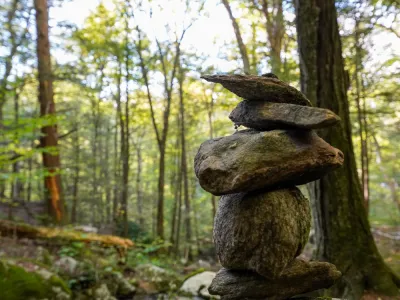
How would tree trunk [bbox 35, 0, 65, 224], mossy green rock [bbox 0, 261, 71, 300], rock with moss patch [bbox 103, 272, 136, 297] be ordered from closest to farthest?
1. mossy green rock [bbox 0, 261, 71, 300]
2. rock with moss patch [bbox 103, 272, 136, 297]
3. tree trunk [bbox 35, 0, 65, 224]

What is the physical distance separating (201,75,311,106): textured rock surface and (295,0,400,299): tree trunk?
114 inches

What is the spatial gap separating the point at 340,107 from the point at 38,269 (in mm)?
6667

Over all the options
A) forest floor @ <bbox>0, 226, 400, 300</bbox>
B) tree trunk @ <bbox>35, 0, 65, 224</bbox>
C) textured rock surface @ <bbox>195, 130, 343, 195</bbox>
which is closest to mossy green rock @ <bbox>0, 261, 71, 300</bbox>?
forest floor @ <bbox>0, 226, 400, 300</bbox>

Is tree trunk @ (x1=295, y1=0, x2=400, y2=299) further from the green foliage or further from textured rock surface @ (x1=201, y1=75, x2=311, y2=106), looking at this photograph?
the green foliage

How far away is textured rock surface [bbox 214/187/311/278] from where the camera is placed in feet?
8.60

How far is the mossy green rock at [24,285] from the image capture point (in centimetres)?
548

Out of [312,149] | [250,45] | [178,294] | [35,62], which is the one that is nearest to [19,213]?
[35,62]

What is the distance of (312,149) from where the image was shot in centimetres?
272

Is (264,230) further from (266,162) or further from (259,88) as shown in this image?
(259,88)

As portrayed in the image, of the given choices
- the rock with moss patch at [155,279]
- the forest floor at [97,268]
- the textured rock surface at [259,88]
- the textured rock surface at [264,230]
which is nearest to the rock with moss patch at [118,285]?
the forest floor at [97,268]

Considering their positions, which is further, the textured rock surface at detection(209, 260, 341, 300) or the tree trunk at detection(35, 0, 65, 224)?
the tree trunk at detection(35, 0, 65, 224)

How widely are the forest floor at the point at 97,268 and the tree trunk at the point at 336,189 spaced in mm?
1499

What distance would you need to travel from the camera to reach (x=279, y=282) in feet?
9.61

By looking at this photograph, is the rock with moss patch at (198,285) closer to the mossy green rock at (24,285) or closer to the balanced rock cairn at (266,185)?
the mossy green rock at (24,285)
